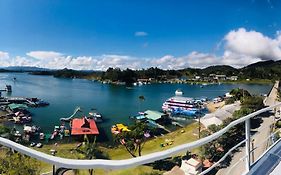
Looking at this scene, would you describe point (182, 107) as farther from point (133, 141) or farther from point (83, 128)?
point (133, 141)

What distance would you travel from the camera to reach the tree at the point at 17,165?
6.72ft

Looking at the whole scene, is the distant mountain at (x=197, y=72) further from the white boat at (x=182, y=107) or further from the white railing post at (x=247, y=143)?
the white railing post at (x=247, y=143)

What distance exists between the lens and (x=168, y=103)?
104 ft

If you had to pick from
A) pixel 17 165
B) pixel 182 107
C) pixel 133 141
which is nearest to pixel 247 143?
pixel 17 165

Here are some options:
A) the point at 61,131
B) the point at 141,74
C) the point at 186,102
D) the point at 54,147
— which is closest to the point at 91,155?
the point at 54,147

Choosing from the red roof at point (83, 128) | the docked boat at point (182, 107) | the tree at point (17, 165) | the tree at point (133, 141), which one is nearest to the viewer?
the tree at point (17, 165)

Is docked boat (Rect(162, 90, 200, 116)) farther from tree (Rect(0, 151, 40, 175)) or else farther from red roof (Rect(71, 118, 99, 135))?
tree (Rect(0, 151, 40, 175))

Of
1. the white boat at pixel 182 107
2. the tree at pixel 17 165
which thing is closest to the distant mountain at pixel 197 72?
the white boat at pixel 182 107

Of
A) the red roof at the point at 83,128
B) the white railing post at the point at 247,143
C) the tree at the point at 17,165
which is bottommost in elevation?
the red roof at the point at 83,128

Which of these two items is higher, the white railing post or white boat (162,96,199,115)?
the white railing post

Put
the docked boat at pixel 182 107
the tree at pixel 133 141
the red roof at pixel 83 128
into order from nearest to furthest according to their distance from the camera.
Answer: the tree at pixel 133 141 → the red roof at pixel 83 128 → the docked boat at pixel 182 107

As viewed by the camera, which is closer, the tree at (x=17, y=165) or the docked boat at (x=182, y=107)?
the tree at (x=17, y=165)

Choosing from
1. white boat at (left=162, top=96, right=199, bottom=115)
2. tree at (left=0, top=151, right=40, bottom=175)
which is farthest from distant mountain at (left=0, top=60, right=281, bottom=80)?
tree at (left=0, top=151, right=40, bottom=175)

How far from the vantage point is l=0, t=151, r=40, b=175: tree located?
6.72ft
